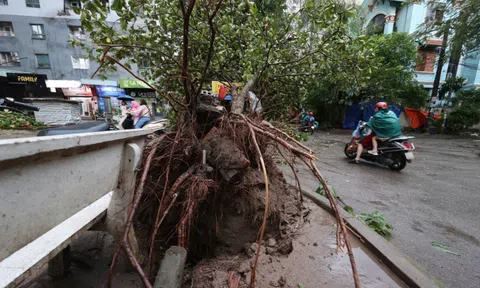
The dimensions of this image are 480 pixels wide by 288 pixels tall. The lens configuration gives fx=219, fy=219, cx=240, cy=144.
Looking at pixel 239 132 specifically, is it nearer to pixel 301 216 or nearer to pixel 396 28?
pixel 301 216

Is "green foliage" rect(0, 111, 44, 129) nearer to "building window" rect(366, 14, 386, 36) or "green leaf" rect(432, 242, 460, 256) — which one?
"green leaf" rect(432, 242, 460, 256)

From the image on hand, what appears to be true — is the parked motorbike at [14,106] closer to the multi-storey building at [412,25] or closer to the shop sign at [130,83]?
the shop sign at [130,83]

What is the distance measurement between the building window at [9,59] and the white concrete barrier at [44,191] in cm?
2704

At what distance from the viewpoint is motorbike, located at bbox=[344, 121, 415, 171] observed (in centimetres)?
530

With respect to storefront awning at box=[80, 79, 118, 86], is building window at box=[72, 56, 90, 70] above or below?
above

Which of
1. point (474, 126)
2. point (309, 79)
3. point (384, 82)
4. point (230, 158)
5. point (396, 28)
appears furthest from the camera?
point (396, 28)

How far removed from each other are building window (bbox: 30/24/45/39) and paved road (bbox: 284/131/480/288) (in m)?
26.0

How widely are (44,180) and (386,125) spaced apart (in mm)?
6483

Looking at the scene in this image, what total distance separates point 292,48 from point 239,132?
2680 mm

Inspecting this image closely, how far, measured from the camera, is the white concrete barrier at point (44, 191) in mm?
775

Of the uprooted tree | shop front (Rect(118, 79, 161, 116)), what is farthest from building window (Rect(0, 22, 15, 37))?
the uprooted tree

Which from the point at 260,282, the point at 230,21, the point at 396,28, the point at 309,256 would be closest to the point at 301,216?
the point at 309,256

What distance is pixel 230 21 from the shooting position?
347 cm

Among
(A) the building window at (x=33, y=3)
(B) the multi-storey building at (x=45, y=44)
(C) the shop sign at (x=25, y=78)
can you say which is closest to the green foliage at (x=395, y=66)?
(B) the multi-storey building at (x=45, y=44)
